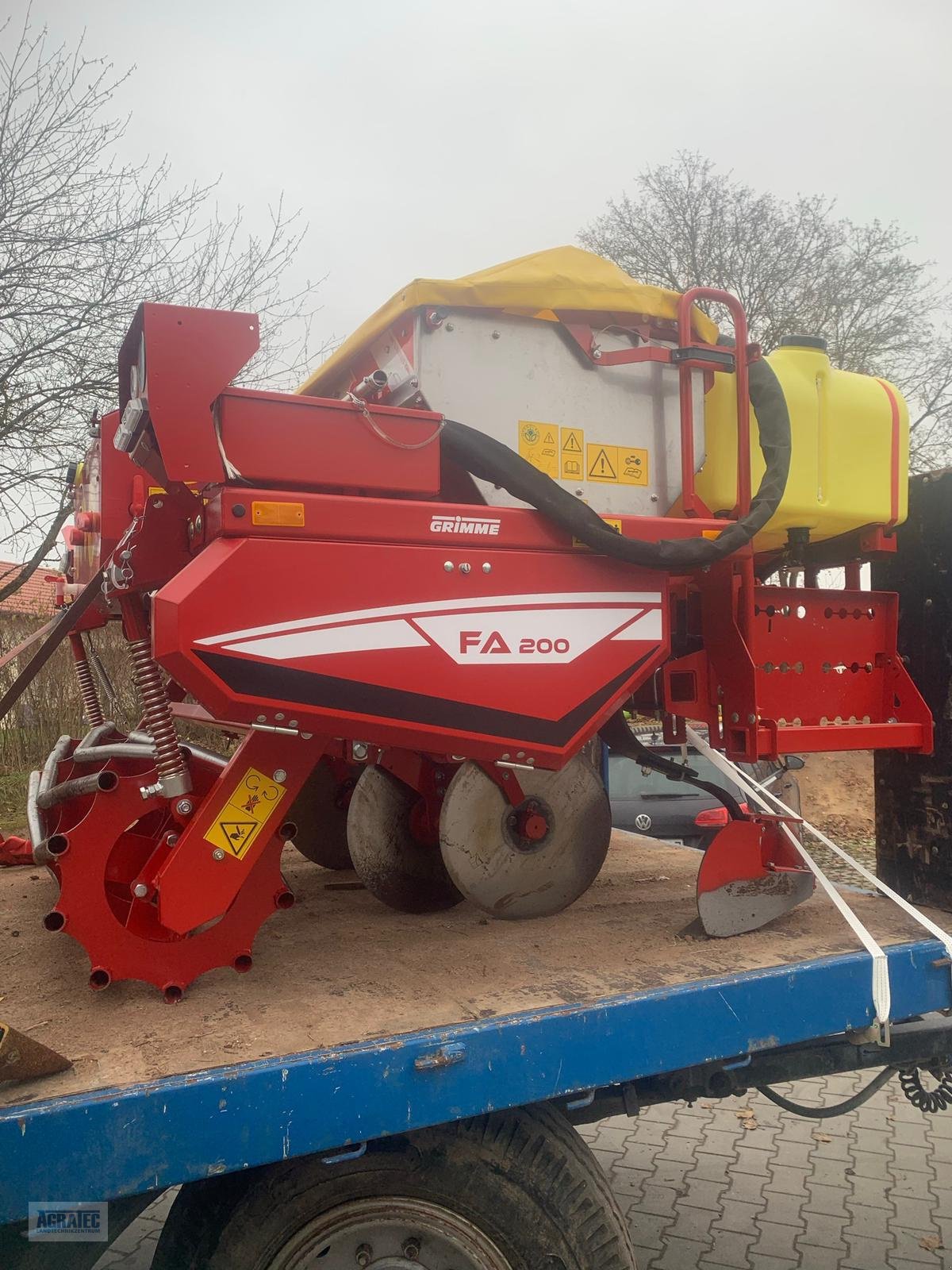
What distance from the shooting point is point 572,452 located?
2.95 m

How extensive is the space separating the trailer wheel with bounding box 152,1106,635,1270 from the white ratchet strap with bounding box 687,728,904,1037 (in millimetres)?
847

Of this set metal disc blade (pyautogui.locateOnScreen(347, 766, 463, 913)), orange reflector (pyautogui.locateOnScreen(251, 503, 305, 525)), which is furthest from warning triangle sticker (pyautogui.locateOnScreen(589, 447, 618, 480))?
metal disc blade (pyautogui.locateOnScreen(347, 766, 463, 913))

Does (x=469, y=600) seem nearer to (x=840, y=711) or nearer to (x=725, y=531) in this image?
(x=725, y=531)

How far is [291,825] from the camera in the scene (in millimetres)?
2506

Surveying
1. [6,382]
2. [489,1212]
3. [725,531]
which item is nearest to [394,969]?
[489,1212]

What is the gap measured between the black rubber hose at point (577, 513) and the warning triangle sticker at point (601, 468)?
26 cm

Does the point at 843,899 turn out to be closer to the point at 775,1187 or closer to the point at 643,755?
the point at 643,755

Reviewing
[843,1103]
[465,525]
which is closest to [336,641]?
[465,525]

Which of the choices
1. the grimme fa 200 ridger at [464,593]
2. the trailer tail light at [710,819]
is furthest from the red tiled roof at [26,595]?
the grimme fa 200 ridger at [464,593]

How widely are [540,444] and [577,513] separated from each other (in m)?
0.34

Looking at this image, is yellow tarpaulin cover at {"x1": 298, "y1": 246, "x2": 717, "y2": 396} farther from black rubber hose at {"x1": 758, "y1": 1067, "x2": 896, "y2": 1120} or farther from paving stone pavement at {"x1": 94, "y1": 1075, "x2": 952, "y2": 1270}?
paving stone pavement at {"x1": 94, "y1": 1075, "x2": 952, "y2": 1270}

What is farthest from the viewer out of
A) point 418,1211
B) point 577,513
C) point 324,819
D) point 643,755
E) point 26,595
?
point 26,595

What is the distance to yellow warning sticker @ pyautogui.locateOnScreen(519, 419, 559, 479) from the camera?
290cm

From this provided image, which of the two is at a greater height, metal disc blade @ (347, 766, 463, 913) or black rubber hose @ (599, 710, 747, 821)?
black rubber hose @ (599, 710, 747, 821)
